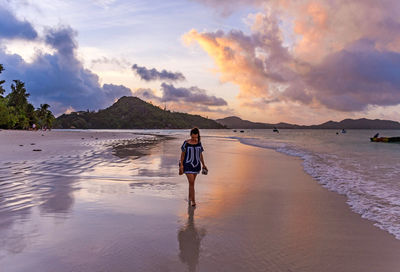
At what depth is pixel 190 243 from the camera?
17.9ft

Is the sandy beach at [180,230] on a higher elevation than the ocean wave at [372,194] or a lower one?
higher

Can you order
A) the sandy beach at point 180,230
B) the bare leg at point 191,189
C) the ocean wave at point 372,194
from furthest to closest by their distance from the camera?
the bare leg at point 191,189
the ocean wave at point 372,194
the sandy beach at point 180,230

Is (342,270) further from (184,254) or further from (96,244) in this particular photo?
(96,244)

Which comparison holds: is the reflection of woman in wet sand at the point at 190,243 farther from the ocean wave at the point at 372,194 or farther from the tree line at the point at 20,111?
the tree line at the point at 20,111

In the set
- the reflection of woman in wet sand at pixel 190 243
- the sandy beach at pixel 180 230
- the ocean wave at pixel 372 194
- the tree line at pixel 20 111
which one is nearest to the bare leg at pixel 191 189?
the sandy beach at pixel 180 230

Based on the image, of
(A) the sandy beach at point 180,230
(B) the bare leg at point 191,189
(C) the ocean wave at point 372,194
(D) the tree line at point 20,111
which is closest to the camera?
(A) the sandy beach at point 180,230

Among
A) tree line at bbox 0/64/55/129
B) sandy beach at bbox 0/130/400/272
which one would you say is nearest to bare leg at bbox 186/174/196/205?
sandy beach at bbox 0/130/400/272

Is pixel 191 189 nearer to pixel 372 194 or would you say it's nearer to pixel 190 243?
pixel 190 243

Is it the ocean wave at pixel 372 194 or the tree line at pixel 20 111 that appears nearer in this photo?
the ocean wave at pixel 372 194

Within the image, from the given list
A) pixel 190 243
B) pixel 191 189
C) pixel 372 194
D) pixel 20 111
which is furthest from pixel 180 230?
pixel 20 111

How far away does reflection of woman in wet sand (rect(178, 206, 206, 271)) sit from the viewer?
4.73 metres

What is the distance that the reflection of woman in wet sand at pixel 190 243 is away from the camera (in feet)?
15.5

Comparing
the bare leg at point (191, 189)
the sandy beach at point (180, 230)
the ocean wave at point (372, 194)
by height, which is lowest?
the ocean wave at point (372, 194)

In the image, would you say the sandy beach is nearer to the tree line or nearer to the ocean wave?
the ocean wave
